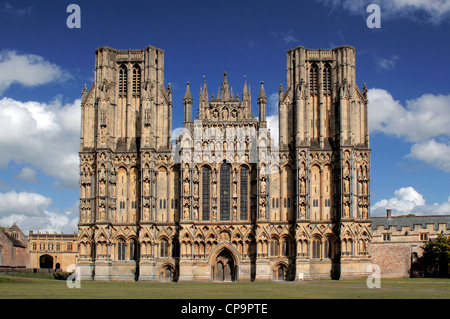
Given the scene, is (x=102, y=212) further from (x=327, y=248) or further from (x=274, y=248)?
(x=327, y=248)

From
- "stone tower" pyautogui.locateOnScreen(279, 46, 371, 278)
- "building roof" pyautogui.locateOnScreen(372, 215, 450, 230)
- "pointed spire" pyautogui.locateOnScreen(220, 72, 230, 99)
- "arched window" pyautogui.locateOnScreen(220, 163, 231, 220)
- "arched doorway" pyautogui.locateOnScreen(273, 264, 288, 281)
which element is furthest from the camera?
"building roof" pyautogui.locateOnScreen(372, 215, 450, 230)

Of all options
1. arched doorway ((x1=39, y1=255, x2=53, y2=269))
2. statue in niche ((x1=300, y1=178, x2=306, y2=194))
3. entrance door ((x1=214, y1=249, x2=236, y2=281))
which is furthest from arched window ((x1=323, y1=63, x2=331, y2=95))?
arched doorway ((x1=39, y1=255, x2=53, y2=269))

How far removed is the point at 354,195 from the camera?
71.9m

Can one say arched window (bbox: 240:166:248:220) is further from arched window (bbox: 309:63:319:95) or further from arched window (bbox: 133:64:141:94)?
arched window (bbox: 133:64:141:94)

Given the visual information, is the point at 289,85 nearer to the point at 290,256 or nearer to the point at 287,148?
the point at 287,148

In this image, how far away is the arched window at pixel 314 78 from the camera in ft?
253

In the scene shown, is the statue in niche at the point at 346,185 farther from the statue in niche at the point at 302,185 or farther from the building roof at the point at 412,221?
the building roof at the point at 412,221

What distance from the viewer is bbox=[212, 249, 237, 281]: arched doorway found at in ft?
240

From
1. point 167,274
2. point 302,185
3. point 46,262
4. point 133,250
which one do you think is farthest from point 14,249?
point 302,185

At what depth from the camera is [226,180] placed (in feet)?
245

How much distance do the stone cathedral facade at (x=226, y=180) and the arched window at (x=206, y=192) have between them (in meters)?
0.12

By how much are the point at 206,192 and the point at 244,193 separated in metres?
4.66

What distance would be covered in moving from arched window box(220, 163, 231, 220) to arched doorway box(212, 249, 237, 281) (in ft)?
14.6

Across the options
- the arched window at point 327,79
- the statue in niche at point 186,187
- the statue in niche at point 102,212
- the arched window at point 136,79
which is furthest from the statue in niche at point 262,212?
the arched window at point 136,79
